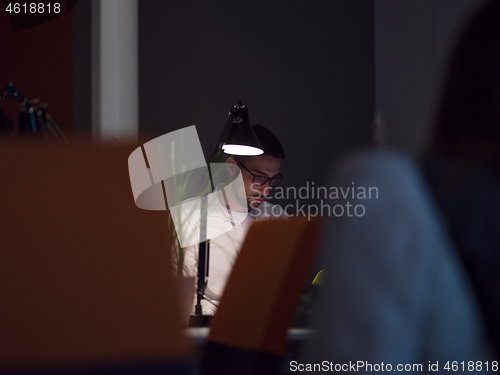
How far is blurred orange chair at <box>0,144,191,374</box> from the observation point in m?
0.56

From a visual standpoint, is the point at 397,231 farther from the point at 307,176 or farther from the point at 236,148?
the point at 307,176

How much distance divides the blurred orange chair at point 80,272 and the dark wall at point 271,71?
203cm

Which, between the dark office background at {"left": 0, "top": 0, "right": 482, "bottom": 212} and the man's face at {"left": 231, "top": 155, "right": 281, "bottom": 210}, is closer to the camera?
the dark office background at {"left": 0, "top": 0, "right": 482, "bottom": 212}

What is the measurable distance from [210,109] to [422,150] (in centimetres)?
241

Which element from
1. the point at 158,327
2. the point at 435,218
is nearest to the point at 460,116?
the point at 435,218

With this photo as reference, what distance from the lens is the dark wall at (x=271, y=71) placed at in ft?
9.09

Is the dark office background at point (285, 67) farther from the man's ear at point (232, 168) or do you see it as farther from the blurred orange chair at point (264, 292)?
the blurred orange chair at point (264, 292)

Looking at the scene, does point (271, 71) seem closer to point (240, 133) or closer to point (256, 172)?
point (256, 172)

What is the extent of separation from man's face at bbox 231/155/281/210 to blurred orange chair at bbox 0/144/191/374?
218 cm

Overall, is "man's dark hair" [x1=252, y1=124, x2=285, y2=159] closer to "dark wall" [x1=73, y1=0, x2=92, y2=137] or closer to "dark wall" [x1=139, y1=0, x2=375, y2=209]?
"dark wall" [x1=139, y1=0, x2=375, y2=209]

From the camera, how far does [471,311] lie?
1.69 feet

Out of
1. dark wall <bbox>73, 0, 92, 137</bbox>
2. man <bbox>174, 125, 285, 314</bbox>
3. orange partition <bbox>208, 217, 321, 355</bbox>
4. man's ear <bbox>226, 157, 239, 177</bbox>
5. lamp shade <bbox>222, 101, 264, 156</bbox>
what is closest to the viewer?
orange partition <bbox>208, 217, 321, 355</bbox>

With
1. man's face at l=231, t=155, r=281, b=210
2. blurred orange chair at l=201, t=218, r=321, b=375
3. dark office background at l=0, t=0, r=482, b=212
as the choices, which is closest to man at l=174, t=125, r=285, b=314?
man's face at l=231, t=155, r=281, b=210

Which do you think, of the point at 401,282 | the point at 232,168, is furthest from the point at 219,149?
the point at 401,282
